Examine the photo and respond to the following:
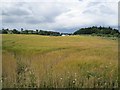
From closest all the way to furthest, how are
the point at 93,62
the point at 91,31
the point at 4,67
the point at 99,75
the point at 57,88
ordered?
1. the point at 57,88
2. the point at 99,75
3. the point at 4,67
4. the point at 93,62
5. the point at 91,31

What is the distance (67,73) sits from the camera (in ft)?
34.3

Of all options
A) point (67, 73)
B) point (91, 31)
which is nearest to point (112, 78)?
point (67, 73)

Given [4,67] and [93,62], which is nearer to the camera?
[4,67]

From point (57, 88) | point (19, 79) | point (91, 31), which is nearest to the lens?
point (57, 88)

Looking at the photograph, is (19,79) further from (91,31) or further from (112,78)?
(91,31)

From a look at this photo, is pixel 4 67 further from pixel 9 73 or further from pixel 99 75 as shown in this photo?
pixel 99 75

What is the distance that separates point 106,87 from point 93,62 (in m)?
4.90

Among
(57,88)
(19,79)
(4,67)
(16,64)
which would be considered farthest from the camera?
(16,64)

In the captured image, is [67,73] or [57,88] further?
[67,73]

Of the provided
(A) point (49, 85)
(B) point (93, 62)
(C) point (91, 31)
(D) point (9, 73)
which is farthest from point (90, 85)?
(C) point (91, 31)

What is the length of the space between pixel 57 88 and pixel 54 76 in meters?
0.87

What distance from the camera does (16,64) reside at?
496 inches

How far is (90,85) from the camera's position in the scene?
9297 millimetres

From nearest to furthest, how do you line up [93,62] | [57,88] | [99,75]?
[57,88] → [99,75] → [93,62]
